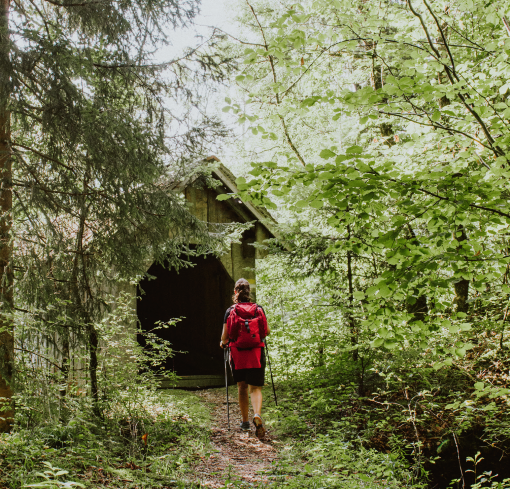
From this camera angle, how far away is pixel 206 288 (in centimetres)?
1041

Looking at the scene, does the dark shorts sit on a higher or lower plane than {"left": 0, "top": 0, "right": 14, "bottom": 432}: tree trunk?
lower

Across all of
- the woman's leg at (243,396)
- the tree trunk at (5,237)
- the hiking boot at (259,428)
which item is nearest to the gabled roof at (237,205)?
the tree trunk at (5,237)

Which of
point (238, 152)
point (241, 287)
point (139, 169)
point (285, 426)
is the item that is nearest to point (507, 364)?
point (285, 426)

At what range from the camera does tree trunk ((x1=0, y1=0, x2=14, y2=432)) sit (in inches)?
149

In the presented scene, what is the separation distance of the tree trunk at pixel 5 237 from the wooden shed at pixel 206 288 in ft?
8.99

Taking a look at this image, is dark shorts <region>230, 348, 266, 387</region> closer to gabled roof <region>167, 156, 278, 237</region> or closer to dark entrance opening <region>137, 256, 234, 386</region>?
gabled roof <region>167, 156, 278, 237</region>

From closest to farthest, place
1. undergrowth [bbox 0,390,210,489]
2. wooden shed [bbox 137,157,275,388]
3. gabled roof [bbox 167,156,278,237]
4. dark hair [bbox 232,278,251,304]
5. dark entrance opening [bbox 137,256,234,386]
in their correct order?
1. undergrowth [bbox 0,390,210,489]
2. dark hair [bbox 232,278,251,304]
3. gabled roof [bbox 167,156,278,237]
4. wooden shed [bbox 137,157,275,388]
5. dark entrance opening [bbox 137,256,234,386]

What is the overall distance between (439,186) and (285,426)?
149 inches

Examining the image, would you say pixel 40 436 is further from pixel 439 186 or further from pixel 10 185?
pixel 439 186

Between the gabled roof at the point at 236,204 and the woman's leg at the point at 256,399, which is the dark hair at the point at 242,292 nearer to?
the woman's leg at the point at 256,399

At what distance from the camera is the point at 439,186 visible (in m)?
2.77

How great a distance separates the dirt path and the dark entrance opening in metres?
3.81

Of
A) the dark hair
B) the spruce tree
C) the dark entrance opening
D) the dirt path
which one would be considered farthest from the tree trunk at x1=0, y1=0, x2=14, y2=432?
the dark entrance opening

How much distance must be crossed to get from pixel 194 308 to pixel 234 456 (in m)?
6.74
